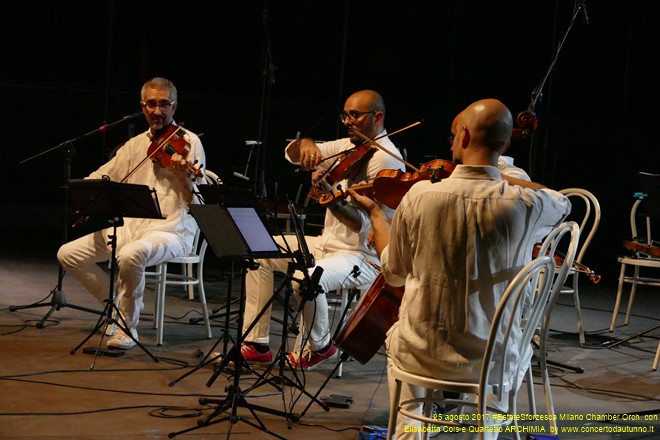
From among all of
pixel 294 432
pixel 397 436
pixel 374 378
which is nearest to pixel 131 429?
pixel 294 432

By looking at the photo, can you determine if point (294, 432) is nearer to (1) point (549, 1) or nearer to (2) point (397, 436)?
(2) point (397, 436)

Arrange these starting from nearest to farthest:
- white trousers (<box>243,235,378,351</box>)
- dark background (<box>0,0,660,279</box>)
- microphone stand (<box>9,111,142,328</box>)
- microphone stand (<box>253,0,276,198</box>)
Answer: white trousers (<box>243,235,378,351</box>)
microphone stand (<box>9,111,142,328</box>)
microphone stand (<box>253,0,276,198</box>)
dark background (<box>0,0,660,279</box>)

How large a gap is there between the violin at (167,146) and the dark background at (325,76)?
138 inches

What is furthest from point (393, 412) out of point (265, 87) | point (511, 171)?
point (265, 87)

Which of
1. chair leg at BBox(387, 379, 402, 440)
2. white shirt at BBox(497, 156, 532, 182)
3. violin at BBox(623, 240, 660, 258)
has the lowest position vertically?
chair leg at BBox(387, 379, 402, 440)

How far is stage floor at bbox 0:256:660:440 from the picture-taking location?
3.35 meters

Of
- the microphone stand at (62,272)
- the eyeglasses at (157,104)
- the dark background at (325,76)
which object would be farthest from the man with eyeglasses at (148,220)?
the dark background at (325,76)

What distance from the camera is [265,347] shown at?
14.4 feet

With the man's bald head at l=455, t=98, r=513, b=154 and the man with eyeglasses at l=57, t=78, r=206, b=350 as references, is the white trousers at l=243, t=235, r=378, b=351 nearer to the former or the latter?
the man with eyeglasses at l=57, t=78, r=206, b=350

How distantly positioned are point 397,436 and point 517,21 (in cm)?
713

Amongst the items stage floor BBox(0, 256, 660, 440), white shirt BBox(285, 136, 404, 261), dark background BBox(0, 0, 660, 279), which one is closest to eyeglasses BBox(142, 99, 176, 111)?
white shirt BBox(285, 136, 404, 261)

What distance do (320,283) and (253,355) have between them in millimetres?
566

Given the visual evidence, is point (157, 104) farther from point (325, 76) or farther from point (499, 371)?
point (325, 76)

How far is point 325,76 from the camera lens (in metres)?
9.06
